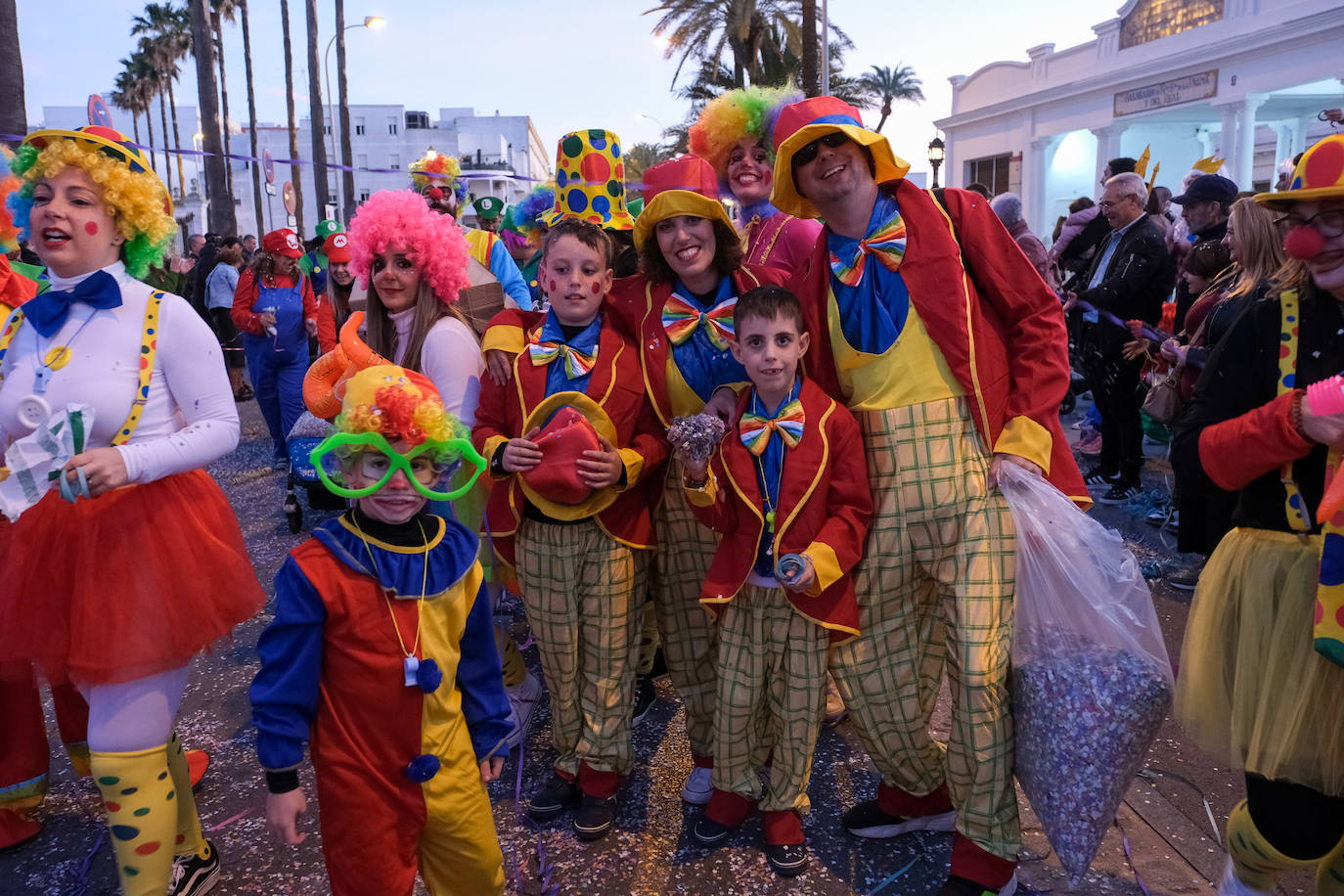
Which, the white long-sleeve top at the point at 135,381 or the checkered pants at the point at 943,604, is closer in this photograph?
the white long-sleeve top at the point at 135,381

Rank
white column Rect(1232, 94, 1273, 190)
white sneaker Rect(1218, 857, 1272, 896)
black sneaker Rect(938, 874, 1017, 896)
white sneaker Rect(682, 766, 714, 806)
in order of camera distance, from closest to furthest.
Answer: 1. white sneaker Rect(1218, 857, 1272, 896)
2. black sneaker Rect(938, 874, 1017, 896)
3. white sneaker Rect(682, 766, 714, 806)
4. white column Rect(1232, 94, 1273, 190)

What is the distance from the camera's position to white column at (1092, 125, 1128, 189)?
79.9 feet

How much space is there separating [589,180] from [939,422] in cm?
194

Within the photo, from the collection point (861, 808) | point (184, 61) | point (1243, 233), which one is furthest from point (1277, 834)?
point (184, 61)

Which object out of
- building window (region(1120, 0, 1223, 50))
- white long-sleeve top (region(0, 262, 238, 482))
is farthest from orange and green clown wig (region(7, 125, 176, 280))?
building window (region(1120, 0, 1223, 50))

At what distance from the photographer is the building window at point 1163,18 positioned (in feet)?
69.5

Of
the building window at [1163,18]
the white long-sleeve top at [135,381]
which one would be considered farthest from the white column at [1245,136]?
the white long-sleeve top at [135,381]

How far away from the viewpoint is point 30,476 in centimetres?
205

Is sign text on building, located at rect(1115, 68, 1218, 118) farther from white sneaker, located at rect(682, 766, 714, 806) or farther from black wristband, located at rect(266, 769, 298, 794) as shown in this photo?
black wristband, located at rect(266, 769, 298, 794)

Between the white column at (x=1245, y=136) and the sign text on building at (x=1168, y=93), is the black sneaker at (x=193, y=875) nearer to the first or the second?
the white column at (x=1245, y=136)

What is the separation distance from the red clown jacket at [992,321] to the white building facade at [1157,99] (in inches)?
793

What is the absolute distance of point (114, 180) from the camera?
234 centimetres

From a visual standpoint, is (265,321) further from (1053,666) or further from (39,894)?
(1053,666)

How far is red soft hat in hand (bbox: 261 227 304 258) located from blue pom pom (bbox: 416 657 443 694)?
6.63 metres
